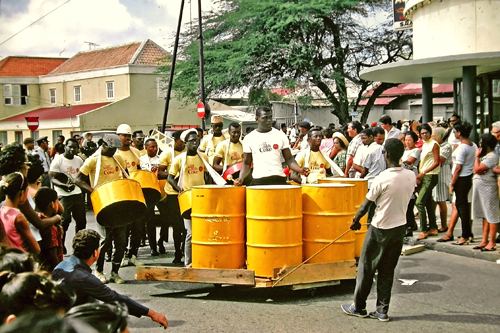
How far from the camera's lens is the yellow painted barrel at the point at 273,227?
7.33 m

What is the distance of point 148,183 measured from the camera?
9578mm

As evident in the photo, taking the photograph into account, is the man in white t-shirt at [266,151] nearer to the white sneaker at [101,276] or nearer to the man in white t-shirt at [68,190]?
the white sneaker at [101,276]

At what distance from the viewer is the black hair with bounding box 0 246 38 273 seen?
2.98 m

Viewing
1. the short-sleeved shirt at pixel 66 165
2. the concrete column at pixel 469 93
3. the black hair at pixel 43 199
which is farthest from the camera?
the concrete column at pixel 469 93

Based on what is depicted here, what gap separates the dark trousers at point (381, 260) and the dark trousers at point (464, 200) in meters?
4.20

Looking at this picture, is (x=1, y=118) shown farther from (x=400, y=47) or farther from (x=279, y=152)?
(x=279, y=152)

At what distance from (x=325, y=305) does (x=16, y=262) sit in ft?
15.4

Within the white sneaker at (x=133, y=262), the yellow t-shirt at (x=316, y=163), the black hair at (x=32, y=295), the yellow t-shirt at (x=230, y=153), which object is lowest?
the white sneaker at (x=133, y=262)

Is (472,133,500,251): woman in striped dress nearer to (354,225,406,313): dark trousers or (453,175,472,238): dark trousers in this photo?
(453,175,472,238): dark trousers

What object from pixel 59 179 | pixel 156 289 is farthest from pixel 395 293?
pixel 59 179

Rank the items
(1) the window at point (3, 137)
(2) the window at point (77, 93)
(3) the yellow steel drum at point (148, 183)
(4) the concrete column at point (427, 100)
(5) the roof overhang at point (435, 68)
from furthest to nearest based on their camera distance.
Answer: (1) the window at point (3, 137)
(2) the window at point (77, 93)
(4) the concrete column at point (427, 100)
(5) the roof overhang at point (435, 68)
(3) the yellow steel drum at point (148, 183)

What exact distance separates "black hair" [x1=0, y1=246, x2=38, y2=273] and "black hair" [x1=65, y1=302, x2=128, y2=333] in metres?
1.05

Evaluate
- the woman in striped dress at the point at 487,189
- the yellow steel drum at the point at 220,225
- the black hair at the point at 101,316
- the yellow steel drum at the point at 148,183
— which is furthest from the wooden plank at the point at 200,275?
the black hair at the point at 101,316

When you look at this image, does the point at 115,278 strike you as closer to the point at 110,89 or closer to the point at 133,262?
the point at 133,262
